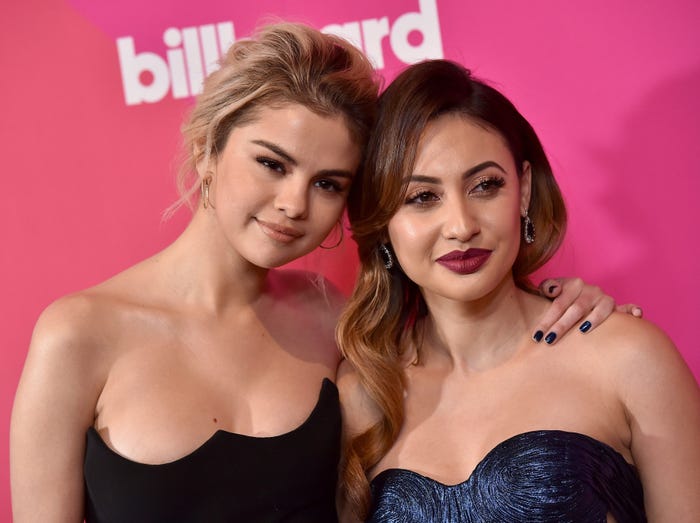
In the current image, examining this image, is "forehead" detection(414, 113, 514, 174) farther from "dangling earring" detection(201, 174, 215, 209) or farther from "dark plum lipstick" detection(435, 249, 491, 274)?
"dangling earring" detection(201, 174, 215, 209)

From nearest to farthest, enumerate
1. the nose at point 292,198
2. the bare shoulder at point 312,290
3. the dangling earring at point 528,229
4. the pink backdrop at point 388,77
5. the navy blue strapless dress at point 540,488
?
the navy blue strapless dress at point 540,488
the nose at point 292,198
the dangling earring at point 528,229
the bare shoulder at point 312,290
the pink backdrop at point 388,77

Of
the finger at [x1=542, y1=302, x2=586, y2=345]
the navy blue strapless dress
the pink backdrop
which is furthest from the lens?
the pink backdrop

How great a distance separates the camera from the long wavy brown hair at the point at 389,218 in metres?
2.15

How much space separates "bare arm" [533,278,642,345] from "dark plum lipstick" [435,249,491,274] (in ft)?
0.87

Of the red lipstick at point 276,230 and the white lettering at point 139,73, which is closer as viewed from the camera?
the red lipstick at point 276,230

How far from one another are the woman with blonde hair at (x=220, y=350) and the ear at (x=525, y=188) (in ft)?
0.86

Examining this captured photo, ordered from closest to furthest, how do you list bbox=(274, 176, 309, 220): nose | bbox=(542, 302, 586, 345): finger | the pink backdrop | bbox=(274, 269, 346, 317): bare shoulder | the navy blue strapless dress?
1. the navy blue strapless dress
2. bbox=(274, 176, 309, 220): nose
3. bbox=(542, 302, 586, 345): finger
4. bbox=(274, 269, 346, 317): bare shoulder
5. the pink backdrop

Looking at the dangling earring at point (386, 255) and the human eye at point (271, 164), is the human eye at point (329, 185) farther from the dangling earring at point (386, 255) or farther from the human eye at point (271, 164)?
the dangling earring at point (386, 255)

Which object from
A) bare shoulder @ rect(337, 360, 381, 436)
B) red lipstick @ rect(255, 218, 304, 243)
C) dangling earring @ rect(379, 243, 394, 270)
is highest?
red lipstick @ rect(255, 218, 304, 243)

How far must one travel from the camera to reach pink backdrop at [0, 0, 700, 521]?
2693 millimetres

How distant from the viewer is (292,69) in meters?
2.13

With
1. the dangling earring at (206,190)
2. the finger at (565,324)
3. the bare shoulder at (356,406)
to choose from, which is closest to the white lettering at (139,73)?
the dangling earring at (206,190)

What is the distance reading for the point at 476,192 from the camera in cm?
210

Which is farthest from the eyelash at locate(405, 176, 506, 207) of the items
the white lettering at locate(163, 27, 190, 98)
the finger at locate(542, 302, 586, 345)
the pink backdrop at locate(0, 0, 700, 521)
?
the white lettering at locate(163, 27, 190, 98)
